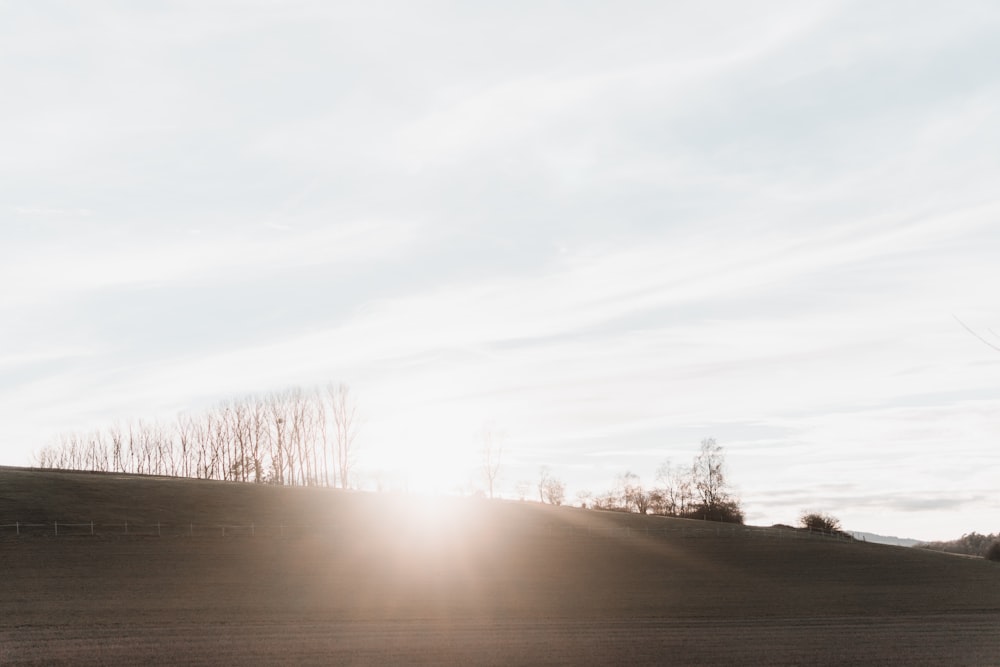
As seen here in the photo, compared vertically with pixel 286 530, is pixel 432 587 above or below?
below

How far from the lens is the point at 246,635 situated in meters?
37.8

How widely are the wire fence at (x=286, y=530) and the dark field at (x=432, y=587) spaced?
0.40 meters

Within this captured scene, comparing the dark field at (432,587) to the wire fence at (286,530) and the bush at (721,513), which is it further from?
the bush at (721,513)

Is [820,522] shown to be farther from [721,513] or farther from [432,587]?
[432,587]

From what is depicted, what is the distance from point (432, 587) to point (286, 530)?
24.3m

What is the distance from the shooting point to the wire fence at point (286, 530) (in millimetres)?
72062

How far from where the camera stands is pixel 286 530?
79062mm

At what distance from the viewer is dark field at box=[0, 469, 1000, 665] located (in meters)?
34.4

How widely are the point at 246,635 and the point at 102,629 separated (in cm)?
639

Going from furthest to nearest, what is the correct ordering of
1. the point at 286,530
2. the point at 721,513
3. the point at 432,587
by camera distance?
the point at 721,513 → the point at 286,530 → the point at 432,587

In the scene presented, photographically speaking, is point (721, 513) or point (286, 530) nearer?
point (286, 530)

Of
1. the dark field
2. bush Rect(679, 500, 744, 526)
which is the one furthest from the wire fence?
bush Rect(679, 500, 744, 526)

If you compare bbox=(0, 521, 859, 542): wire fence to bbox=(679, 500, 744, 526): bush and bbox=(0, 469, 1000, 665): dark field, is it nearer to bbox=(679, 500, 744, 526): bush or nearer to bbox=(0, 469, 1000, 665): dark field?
bbox=(0, 469, 1000, 665): dark field

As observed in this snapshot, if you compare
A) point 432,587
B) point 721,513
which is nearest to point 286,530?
point 432,587
